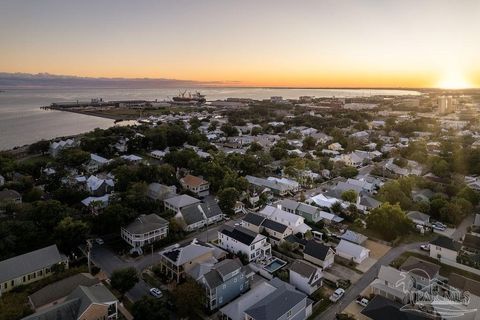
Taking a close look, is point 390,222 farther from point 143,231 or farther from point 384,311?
point 143,231

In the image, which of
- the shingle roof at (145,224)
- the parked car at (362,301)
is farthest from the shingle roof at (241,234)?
the parked car at (362,301)

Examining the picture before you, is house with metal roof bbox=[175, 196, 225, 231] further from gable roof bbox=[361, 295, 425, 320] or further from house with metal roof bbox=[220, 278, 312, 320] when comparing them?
gable roof bbox=[361, 295, 425, 320]

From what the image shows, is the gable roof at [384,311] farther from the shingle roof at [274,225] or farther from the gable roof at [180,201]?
the gable roof at [180,201]

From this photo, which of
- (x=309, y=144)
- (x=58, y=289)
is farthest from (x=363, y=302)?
(x=309, y=144)


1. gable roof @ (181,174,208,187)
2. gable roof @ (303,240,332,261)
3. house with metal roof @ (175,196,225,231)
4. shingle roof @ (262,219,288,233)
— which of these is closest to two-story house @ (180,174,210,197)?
gable roof @ (181,174,208,187)

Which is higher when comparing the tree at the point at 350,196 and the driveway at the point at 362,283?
the tree at the point at 350,196

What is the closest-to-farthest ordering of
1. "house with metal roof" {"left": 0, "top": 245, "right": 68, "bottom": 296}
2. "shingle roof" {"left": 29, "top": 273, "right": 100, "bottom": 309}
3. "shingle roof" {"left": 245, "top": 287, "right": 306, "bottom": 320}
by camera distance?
"shingle roof" {"left": 245, "top": 287, "right": 306, "bottom": 320} → "shingle roof" {"left": 29, "top": 273, "right": 100, "bottom": 309} → "house with metal roof" {"left": 0, "top": 245, "right": 68, "bottom": 296}
